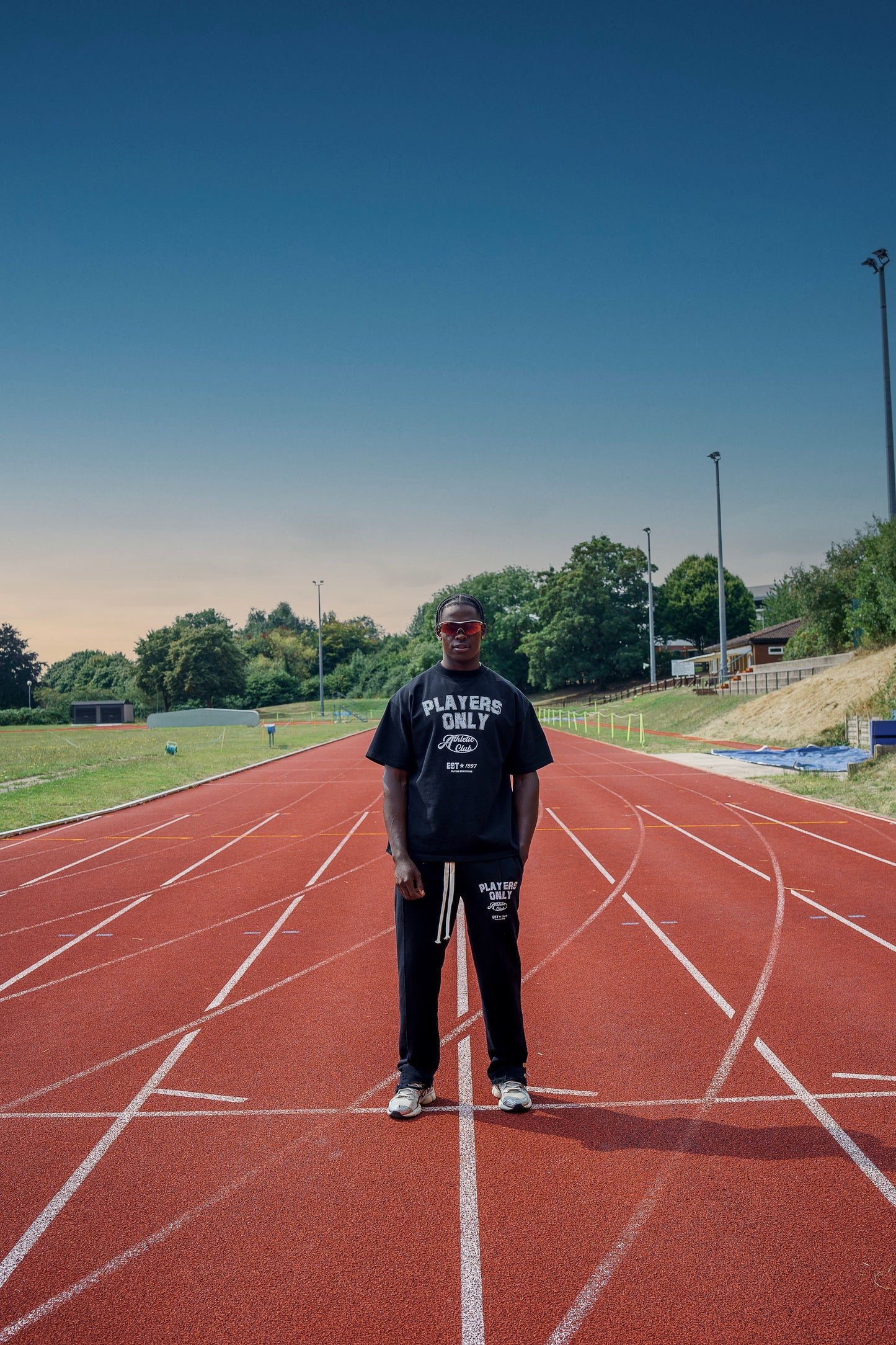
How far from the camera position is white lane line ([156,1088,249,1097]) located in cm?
394

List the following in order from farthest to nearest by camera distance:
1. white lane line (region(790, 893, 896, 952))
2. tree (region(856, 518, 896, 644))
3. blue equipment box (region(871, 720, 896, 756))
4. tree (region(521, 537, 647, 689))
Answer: tree (region(521, 537, 647, 689)) < tree (region(856, 518, 896, 644)) < blue equipment box (region(871, 720, 896, 756)) < white lane line (region(790, 893, 896, 952))

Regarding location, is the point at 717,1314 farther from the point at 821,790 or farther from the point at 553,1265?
the point at 821,790

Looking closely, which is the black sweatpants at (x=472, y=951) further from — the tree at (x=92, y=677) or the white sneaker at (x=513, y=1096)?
the tree at (x=92, y=677)

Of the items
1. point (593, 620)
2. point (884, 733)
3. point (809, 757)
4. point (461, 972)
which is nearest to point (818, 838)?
point (884, 733)

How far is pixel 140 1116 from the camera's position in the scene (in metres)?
3.80

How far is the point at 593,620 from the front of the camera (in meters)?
73.2

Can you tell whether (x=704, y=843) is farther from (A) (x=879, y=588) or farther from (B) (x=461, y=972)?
(A) (x=879, y=588)

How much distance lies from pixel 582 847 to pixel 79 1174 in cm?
796

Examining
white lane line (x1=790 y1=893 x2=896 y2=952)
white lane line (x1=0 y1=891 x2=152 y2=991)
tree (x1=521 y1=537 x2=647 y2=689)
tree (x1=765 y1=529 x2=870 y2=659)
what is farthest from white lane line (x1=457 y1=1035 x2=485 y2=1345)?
tree (x1=521 y1=537 x2=647 y2=689)

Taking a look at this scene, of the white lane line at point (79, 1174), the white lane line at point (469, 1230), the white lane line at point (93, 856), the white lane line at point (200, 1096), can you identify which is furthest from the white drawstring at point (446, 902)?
the white lane line at point (93, 856)

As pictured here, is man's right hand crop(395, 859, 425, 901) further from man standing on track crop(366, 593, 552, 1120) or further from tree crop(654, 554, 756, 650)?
tree crop(654, 554, 756, 650)

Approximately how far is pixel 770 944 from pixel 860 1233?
144 inches

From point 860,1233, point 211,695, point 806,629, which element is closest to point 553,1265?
point 860,1233

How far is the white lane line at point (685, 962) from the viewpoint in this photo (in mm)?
5121
